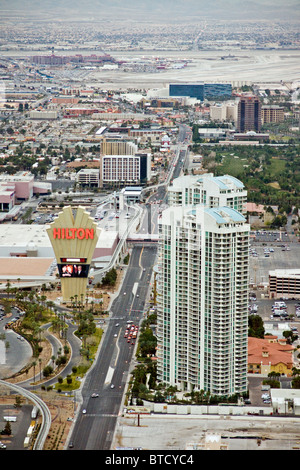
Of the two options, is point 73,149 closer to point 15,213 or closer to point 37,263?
point 15,213

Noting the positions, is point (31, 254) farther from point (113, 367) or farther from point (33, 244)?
point (113, 367)

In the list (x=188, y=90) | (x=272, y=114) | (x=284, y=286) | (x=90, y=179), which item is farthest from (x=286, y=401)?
(x=188, y=90)

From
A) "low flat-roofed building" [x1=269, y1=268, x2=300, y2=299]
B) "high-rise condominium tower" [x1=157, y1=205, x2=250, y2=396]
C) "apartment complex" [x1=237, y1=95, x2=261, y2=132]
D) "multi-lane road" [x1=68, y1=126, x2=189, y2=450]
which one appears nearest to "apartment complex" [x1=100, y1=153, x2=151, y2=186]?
"multi-lane road" [x1=68, y1=126, x2=189, y2=450]

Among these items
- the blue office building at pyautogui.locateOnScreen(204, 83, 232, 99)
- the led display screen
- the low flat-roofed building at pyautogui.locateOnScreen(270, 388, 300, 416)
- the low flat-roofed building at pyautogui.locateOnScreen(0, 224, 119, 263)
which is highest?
the led display screen

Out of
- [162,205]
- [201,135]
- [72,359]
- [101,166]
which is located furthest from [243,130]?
[72,359]

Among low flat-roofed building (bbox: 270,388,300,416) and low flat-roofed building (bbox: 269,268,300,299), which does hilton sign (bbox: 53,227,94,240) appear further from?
low flat-roofed building (bbox: 270,388,300,416)
